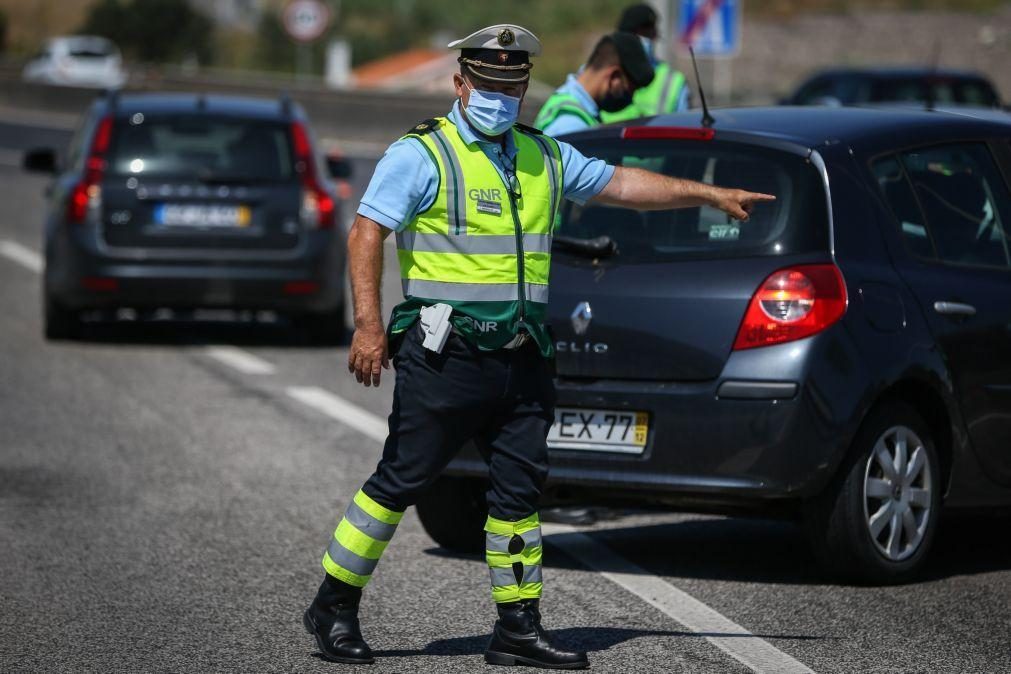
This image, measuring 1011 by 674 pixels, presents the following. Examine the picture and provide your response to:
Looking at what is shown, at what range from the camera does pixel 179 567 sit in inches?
284

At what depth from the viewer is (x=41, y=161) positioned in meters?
14.4

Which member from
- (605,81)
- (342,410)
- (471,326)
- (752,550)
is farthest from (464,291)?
(342,410)

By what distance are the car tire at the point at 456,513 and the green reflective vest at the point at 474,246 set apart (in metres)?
1.70

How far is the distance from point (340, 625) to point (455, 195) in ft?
4.08

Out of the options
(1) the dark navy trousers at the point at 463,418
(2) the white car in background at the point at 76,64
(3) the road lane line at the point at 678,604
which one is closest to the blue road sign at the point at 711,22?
(3) the road lane line at the point at 678,604

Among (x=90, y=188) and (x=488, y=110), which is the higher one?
(x=488, y=110)

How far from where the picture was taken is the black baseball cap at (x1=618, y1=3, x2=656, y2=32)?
10.9 m

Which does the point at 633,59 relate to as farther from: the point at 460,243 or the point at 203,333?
the point at 203,333

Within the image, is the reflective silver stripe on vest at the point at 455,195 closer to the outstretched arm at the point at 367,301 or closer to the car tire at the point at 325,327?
the outstretched arm at the point at 367,301

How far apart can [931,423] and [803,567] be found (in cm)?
68

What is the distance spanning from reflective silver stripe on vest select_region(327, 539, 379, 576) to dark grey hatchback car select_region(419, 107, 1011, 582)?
4.28 feet

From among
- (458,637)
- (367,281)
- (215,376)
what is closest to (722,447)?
(458,637)

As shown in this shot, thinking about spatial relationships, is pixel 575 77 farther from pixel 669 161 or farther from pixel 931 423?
pixel 931 423

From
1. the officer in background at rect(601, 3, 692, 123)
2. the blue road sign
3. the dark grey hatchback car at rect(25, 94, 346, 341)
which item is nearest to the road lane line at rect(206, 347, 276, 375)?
the dark grey hatchback car at rect(25, 94, 346, 341)
